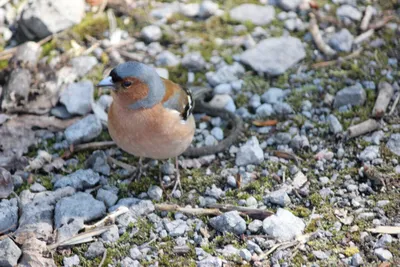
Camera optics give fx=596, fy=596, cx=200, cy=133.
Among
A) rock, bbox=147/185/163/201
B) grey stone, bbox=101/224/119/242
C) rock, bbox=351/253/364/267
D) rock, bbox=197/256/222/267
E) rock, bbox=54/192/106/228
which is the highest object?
rock, bbox=351/253/364/267

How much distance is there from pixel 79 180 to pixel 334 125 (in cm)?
238

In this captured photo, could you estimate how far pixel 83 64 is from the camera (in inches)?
248

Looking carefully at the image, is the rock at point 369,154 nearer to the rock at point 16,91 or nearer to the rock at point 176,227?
the rock at point 176,227

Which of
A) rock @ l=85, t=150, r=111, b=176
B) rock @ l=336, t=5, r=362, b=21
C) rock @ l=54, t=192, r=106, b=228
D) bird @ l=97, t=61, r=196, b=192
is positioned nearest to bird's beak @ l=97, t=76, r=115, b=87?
bird @ l=97, t=61, r=196, b=192

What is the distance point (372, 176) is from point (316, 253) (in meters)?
0.99

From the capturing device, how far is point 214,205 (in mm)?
4805

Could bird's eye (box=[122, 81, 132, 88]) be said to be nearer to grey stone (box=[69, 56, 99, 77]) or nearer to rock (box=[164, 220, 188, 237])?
rock (box=[164, 220, 188, 237])

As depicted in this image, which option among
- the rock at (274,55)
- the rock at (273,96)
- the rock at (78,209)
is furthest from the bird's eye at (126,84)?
the rock at (274,55)

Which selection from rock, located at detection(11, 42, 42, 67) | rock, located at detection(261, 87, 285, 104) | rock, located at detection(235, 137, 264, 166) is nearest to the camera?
rock, located at detection(235, 137, 264, 166)

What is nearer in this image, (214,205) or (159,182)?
(214,205)

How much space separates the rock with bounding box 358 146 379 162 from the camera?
203 inches

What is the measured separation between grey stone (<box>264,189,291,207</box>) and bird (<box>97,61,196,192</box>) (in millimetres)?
836

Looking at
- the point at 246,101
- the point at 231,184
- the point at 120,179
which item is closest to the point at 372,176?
the point at 231,184

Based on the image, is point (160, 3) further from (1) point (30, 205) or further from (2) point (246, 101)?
(1) point (30, 205)
